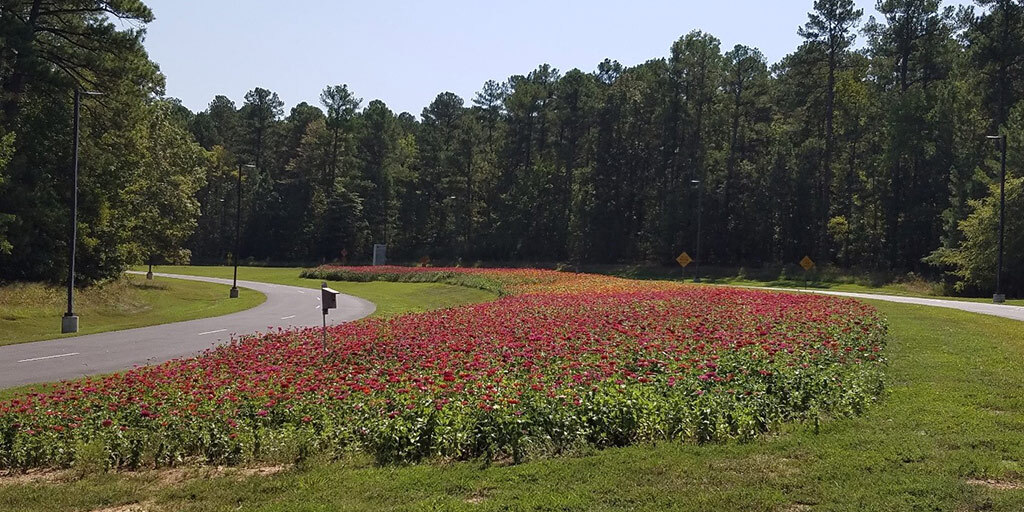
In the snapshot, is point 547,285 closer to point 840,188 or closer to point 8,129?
point 8,129

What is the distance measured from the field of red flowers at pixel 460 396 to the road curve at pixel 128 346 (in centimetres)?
275

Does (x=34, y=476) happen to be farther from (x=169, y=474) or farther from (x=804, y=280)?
(x=804, y=280)

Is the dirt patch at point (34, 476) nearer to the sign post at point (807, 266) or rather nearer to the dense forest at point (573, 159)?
the dense forest at point (573, 159)

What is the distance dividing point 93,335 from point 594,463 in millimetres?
19561

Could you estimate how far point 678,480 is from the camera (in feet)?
21.8

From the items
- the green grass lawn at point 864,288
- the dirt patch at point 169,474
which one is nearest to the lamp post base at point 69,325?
the dirt patch at point 169,474

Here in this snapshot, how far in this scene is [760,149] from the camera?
7150cm

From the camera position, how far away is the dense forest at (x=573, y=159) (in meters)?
32.4

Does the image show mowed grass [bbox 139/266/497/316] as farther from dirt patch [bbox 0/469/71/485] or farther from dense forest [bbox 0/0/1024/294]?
dirt patch [bbox 0/469/71/485]

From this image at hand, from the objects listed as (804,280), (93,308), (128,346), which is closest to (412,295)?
(93,308)

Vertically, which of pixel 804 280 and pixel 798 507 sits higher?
pixel 804 280

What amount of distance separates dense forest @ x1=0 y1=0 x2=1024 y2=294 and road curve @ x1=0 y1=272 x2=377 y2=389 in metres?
8.24

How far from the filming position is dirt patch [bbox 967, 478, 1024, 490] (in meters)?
6.37

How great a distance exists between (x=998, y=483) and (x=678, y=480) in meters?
2.61
